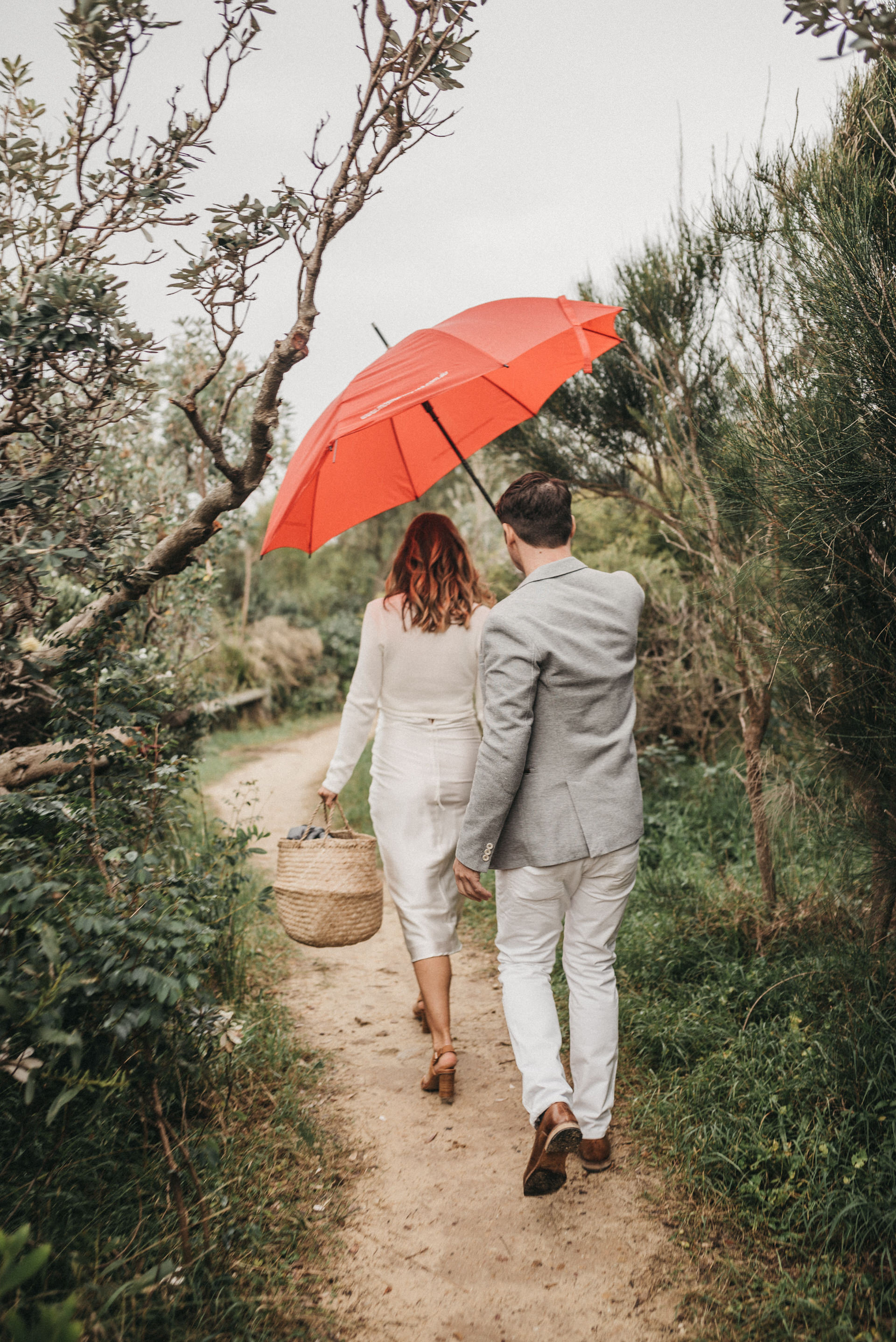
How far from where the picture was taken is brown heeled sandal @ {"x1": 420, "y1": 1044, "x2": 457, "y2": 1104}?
3193 millimetres

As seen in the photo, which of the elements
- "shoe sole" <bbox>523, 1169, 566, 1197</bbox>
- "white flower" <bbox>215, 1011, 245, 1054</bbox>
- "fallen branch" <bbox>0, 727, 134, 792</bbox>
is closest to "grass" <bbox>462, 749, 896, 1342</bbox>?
"shoe sole" <bbox>523, 1169, 566, 1197</bbox>

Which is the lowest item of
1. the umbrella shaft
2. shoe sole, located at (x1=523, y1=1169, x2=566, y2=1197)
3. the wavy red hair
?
shoe sole, located at (x1=523, y1=1169, x2=566, y2=1197)

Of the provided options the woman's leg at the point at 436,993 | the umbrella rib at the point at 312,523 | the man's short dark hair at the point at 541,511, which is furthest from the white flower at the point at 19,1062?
the umbrella rib at the point at 312,523

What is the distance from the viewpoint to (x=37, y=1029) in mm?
1773

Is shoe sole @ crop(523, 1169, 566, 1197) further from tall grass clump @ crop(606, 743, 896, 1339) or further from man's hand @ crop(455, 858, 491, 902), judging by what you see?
man's hand @ crop(455, 858, 491, 902)

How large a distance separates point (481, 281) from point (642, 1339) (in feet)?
15.4

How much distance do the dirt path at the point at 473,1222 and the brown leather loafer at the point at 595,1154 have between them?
3 cm

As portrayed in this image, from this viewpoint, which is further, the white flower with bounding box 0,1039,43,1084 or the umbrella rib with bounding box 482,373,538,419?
the umbrella rib with bounding box 482,373,538,419

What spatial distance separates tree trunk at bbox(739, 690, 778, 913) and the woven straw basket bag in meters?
1.73

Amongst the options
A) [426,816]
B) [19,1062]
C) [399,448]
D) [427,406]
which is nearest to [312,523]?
[399,448]

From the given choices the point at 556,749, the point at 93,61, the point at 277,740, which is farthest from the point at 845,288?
the point at 277,740

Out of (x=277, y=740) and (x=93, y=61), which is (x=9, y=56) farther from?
(x=277, y=740)

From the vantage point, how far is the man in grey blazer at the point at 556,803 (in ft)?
8.23

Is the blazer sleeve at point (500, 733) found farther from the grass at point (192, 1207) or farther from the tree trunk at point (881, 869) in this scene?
the tree trunk at point (881, 869)
